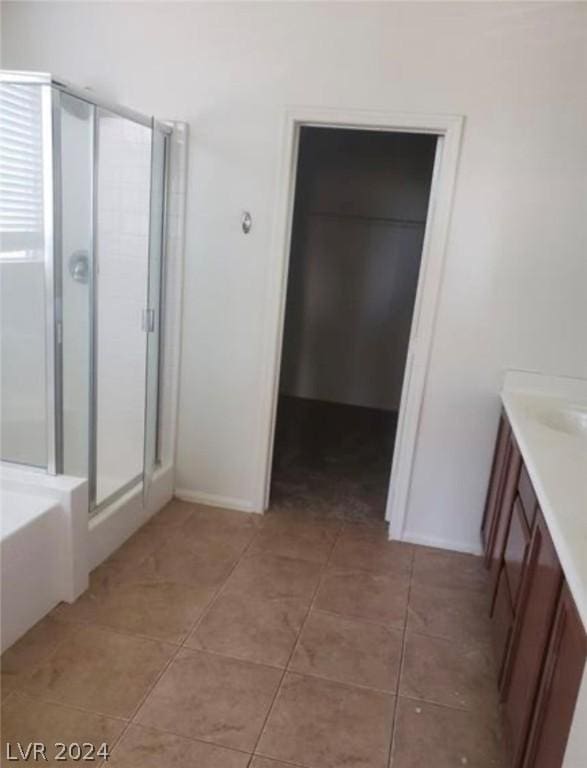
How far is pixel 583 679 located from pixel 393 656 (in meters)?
1.23

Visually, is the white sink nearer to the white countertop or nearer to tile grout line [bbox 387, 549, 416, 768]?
the white countertop

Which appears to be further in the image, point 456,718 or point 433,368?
point 433,368

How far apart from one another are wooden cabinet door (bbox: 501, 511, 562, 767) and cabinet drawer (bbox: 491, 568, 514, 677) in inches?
3.2

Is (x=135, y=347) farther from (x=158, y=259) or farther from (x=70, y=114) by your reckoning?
(x=70, y=114)

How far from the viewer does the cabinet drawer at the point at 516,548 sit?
72.4 inches

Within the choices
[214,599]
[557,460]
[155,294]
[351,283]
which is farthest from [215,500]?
[351,283]

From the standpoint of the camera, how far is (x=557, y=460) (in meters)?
1.83

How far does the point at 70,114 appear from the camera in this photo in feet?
7.34

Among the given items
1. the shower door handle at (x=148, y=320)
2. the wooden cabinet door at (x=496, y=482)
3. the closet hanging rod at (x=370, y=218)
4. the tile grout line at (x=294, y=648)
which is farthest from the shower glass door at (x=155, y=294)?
the closet hanging rod at (x=370, y=218)

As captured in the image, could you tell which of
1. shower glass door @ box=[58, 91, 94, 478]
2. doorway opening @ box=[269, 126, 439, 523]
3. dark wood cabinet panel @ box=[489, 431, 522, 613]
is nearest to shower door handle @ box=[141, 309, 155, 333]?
shower glass door @ box=[58, 91, 94, 478]

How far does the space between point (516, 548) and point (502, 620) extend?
0.26 metres

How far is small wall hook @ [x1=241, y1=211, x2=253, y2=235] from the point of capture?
288cm

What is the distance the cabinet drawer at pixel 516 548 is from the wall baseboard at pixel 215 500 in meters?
1.46

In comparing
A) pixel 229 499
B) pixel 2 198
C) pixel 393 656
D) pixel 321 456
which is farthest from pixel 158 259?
pixel 393 656
